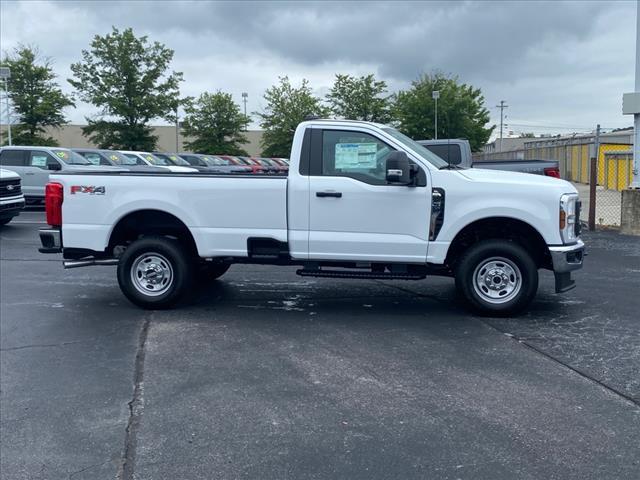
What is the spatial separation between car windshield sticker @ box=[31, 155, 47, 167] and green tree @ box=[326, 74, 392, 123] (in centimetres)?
2944

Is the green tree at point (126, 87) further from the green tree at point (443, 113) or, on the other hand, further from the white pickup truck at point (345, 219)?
the white pickup truck at point (345, 219)

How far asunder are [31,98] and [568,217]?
37.9 meters

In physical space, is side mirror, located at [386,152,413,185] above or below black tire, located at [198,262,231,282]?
above

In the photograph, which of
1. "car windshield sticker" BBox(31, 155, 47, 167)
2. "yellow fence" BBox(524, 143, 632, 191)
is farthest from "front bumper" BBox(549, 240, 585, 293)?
"car windshield sticker" BBox(31, 155, 47, 167)

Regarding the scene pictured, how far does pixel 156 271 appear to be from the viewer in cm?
809

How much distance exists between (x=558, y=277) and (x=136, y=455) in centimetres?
493

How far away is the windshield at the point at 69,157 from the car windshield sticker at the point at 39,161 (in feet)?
1.18

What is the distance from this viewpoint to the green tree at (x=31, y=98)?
39562 millimetres

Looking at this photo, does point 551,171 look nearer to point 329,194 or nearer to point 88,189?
point 329,194

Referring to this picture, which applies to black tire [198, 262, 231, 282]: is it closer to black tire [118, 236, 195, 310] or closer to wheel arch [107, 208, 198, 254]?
wheel arch [107, 208, 198, 254]

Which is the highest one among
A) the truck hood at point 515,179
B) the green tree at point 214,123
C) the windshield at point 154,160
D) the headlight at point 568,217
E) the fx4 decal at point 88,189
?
the green tree at point 214,123

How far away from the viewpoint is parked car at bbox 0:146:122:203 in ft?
65.8

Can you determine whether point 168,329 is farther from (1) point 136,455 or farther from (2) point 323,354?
(1) point 136,455

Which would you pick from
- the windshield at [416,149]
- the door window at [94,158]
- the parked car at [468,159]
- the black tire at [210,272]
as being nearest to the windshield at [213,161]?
the door window at [94,158]
